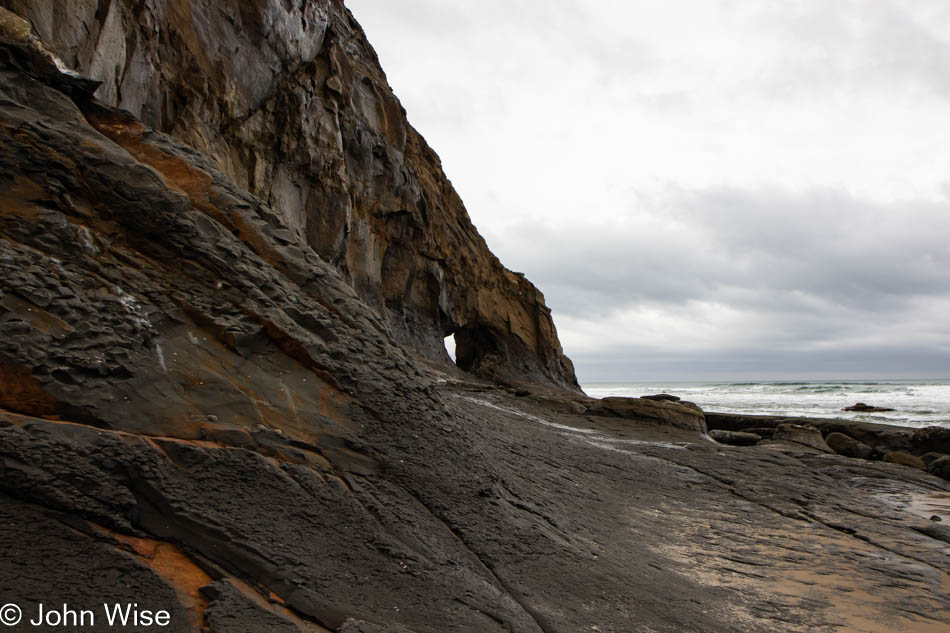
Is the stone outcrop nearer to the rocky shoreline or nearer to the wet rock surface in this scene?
the rocky shoreline

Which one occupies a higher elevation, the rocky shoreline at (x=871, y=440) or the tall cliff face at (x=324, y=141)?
the tall cliff face at (x=324, y=141)

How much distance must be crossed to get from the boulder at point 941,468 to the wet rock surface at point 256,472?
6.84m

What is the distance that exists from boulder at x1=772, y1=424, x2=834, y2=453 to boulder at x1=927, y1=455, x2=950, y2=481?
92.2 inches

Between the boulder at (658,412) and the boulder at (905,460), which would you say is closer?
the boulder at (905,460)

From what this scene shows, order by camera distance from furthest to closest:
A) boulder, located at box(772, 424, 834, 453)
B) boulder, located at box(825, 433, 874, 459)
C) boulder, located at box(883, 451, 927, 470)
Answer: boulder, located at box(825, 433, 874, 459)
boulder, located at box(772, 424, 834, 453)
boulder, located at box(883, 451, 927, 470)

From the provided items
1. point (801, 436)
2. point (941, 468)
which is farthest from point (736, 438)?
point (941, 468)

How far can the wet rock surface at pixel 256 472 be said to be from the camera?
2.99m

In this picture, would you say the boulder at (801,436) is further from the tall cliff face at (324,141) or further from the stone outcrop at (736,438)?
the tall cliff face at (324,141)

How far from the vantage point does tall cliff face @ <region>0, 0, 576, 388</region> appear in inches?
401

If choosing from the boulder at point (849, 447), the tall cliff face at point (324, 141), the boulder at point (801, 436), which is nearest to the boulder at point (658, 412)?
the boulder at point (801, 436)

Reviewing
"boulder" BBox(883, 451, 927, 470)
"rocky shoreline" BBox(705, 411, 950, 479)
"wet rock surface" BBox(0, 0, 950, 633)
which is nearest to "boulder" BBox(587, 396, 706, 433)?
"rocky shoreline" BBox(705, 411, 950, 479)

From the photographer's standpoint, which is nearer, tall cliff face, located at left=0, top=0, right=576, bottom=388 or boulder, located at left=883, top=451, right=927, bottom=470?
tall cliff face, located at left=0, top=0, right=576, bottom=388

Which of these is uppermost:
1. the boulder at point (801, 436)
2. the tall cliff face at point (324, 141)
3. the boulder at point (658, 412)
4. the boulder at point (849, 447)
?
the tall cliff face at point (324, 141)

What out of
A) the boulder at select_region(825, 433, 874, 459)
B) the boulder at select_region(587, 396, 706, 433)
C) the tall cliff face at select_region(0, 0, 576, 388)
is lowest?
the boulder at select_region(825, 433, 874, 459)
